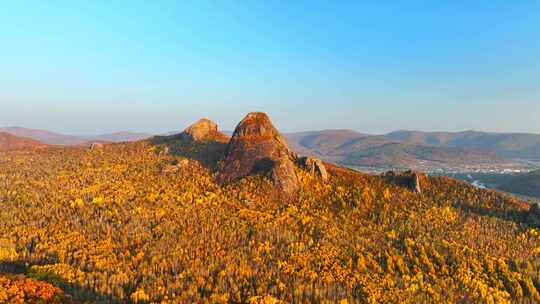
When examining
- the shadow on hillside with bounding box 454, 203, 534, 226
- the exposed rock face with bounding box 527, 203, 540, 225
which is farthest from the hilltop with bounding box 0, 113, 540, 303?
the exposed rock face with bounding box 527, 203, 540, 225

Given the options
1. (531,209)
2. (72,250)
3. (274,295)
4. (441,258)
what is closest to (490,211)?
(531,209)

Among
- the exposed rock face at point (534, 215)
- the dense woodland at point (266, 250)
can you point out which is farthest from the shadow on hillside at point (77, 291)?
the exposed rock face at point (534, 215)

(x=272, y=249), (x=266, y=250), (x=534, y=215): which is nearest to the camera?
(x=266, y=250)

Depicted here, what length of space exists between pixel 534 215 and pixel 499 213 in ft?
55.7

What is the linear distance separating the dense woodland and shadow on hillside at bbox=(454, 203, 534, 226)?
0.85 meters

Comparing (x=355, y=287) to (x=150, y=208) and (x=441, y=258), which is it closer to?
(x=441, y=258)

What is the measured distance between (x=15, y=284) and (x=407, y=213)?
602 feet

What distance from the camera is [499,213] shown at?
640 ft

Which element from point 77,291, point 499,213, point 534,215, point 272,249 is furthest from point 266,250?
point 534,215

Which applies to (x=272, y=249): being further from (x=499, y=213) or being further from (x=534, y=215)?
(x=534, y=215)

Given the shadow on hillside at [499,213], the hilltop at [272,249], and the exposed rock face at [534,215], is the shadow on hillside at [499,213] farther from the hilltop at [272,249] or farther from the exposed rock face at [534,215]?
the exposed rock face at [534,215]

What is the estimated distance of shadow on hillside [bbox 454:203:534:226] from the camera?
189 meters

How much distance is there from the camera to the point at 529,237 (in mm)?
171500

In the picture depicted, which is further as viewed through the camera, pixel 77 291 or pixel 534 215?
pixel 534 215
